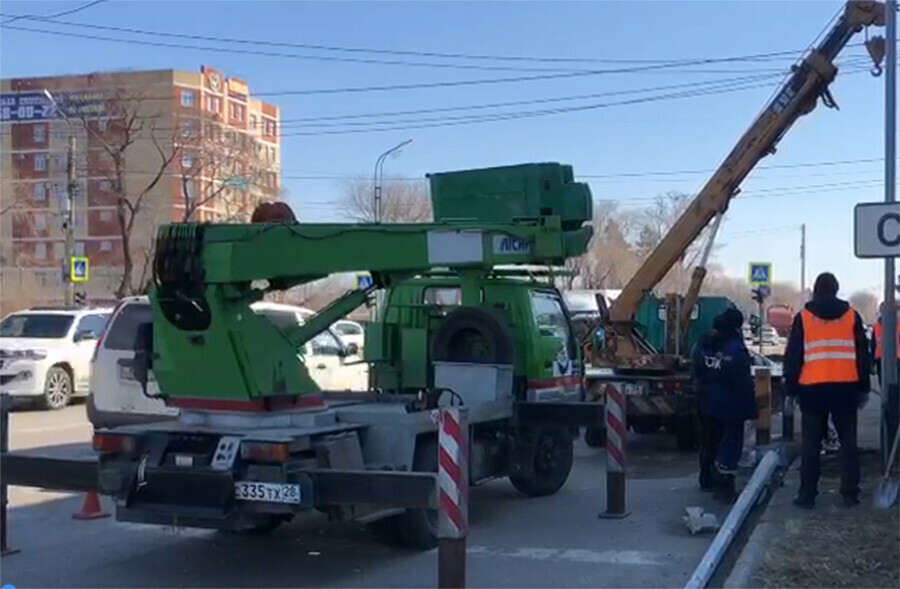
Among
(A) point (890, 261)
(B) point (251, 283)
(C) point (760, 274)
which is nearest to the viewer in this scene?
(B) point (251, 283)

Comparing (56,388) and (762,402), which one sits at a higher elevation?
(762,402)

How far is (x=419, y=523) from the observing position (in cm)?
895

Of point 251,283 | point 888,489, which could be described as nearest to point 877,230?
point 888,489

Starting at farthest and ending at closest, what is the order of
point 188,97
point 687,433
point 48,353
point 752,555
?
point 188,97 < point 48,353 < point 687,433 < point 752,555

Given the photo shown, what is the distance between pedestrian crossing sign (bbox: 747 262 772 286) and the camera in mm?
32438

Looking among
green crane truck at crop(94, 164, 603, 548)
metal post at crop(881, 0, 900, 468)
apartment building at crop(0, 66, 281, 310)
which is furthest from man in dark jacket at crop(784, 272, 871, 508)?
apartment building at crop(0, 66, 281, 310)

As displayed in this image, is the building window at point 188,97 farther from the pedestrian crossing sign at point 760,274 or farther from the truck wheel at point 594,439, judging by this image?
the truck wheel at point 594,439

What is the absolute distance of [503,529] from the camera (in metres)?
10.1

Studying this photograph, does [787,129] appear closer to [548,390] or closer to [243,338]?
[548,390]

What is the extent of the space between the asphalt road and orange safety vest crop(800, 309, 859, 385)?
5.50 ft

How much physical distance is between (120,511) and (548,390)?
4.59 metres

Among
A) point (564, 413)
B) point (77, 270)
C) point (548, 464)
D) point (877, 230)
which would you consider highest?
point (77, 270)

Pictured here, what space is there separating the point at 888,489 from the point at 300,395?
4.95m

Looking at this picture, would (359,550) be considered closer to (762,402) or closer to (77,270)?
(762,402)
